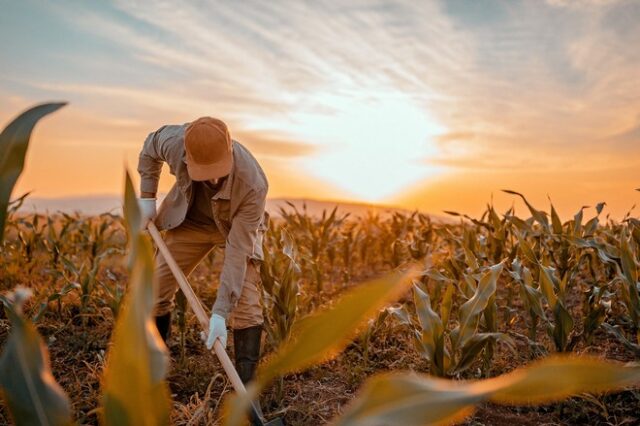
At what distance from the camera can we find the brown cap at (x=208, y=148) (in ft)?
8.29

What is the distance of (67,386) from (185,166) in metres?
1.28

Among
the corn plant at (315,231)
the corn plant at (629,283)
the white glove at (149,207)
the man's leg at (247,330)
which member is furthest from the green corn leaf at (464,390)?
the corn plant at (315,231)

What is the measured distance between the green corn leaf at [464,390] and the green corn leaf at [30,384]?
354 mm

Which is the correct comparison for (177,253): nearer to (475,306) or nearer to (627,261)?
(475,306)

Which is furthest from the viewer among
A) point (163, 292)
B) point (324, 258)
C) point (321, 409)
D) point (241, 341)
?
point (324, 258)

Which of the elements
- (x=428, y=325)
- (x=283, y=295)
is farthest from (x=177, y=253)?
(x=428, y=325)

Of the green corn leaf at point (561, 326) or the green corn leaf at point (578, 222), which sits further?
the green corn leaf at point (578, 222)

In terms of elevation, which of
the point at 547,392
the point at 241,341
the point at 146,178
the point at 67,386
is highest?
the point at 146,178

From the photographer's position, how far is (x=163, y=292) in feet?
10.4

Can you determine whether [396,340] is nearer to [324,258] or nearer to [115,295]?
[115,295]

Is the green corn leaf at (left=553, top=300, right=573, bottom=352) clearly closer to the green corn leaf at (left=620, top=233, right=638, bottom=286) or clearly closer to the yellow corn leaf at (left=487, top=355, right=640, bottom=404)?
the green corn leaf at (left=620, top=233, right=638, bottom=286)

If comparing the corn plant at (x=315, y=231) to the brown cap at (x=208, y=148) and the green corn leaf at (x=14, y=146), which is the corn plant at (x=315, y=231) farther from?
the green corn leaf at (x=14, y=146)

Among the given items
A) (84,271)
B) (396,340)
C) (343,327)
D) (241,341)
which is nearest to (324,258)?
(396,340)

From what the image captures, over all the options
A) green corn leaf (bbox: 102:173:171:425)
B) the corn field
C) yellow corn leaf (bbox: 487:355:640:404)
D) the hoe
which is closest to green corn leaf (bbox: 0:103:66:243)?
the corn field
